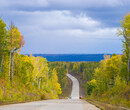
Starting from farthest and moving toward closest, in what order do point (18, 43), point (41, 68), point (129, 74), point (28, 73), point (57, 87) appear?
point (57, 87), point (41, 68), point (28, 73), point (18, 43), point (129, 74)

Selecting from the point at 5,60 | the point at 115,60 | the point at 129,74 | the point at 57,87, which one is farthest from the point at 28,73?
the point at 57,87

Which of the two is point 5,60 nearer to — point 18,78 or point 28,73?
point 18,78

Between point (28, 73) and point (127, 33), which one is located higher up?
point (127, 33)

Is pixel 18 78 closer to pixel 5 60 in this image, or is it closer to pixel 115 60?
pixel 5 60

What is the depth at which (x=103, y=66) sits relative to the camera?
90.8 meters

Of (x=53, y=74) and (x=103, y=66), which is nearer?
(x=103, y=66)

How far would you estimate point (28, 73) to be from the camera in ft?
260

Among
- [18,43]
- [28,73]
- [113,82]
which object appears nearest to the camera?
[18,43]

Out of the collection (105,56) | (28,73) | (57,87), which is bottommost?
(57,87)

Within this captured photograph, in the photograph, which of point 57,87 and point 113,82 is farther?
point 57,87

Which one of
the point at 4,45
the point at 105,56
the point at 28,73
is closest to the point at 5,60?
the point at 4,45

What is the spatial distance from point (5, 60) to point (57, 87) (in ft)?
233

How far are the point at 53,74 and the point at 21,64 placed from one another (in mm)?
68194

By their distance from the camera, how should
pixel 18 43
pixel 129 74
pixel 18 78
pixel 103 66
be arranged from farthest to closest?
1. pixel 103 66
2. pixel 18 78
3. pixel 18 43
4. pixel 129 74
